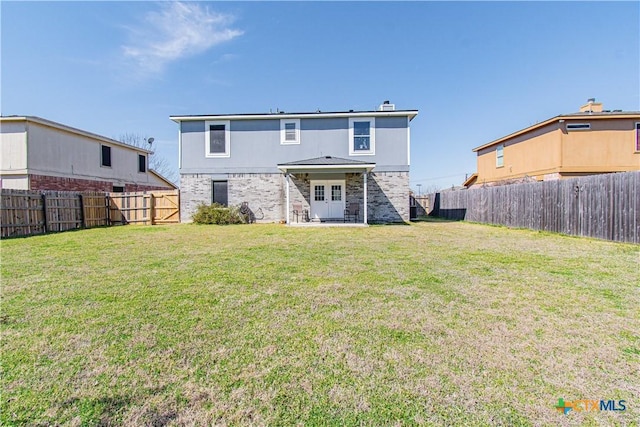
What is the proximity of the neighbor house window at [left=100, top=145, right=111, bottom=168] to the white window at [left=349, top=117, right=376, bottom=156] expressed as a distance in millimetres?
16300

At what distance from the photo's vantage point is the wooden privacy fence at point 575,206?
309 inches

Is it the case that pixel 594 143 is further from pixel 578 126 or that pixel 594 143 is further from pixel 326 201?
pixel 326 201

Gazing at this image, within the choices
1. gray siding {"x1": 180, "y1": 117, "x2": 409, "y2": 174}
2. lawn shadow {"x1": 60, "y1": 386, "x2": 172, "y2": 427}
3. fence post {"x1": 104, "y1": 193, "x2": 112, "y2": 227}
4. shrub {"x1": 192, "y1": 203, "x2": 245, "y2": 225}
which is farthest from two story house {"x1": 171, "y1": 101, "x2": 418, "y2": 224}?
lawn shadow {"x1": 60, "y1": 386, "x2": 172, "y2": 427}

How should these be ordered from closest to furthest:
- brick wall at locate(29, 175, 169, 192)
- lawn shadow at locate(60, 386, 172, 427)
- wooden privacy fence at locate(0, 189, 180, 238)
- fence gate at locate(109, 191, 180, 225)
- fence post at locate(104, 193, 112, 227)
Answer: lawn shadow at locate(60, 386, 172, 427) < wooden privacy fence at locate(0, 189, 180, 238) < brick wall at locate(29, 175, 169, 192) < fence post at locate(104, 193, 112, 227) < fence gate at locate(109, 191, 180, 225)

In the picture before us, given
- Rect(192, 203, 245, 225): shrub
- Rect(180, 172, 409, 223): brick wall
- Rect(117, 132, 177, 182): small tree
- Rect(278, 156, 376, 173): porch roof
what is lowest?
Rect(192, 203, 245, 225): shrub

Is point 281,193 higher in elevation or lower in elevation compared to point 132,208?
higher

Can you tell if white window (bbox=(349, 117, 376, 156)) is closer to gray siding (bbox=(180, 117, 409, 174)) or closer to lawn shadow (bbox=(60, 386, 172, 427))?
gray siding (bbox=(180, 117, 409, 174))

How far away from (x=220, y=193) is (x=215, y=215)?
5.62ft

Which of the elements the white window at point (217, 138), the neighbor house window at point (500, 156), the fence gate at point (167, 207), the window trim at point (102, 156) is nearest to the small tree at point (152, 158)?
the window trim at point (102, 156)

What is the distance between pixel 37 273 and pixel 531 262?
373 inches

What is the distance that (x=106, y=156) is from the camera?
19.0 meters

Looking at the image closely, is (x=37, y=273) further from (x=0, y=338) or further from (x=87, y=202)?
(x=87, y=202)

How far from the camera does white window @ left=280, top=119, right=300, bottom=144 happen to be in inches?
614

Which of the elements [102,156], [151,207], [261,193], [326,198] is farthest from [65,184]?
[326,198]
